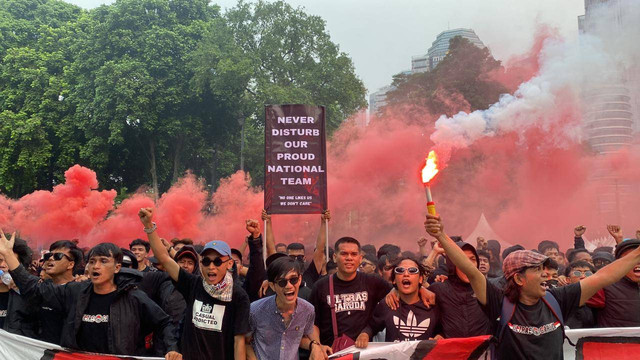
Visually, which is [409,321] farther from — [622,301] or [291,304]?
[622,301]

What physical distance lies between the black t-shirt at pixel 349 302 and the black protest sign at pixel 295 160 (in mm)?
2875

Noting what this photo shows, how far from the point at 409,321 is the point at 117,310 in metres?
2.25

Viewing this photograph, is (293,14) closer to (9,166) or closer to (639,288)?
(9,166)

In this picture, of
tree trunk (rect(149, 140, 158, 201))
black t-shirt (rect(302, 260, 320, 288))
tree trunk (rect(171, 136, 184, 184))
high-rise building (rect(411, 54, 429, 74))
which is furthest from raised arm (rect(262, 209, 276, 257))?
high-rise building (rect(411, 54, 429, 74))

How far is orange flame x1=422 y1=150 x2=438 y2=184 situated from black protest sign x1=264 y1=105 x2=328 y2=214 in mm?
3780

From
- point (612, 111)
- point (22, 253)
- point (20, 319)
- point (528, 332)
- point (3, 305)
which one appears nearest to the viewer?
point (528, 332)

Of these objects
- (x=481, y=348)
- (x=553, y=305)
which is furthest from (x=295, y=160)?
(x=553, y=305)

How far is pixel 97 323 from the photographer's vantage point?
4.36 m

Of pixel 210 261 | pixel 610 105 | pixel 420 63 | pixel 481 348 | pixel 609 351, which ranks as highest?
pixel 420 63

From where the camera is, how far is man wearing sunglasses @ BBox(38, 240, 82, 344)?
16.2 feet

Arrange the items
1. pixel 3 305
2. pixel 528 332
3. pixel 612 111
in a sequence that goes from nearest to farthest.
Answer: pixel 528 332 < pixel 3 305 < pixel 612 111

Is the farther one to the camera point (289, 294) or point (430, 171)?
point (289, 294)

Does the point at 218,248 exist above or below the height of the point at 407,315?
above

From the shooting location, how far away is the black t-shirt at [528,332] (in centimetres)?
361
